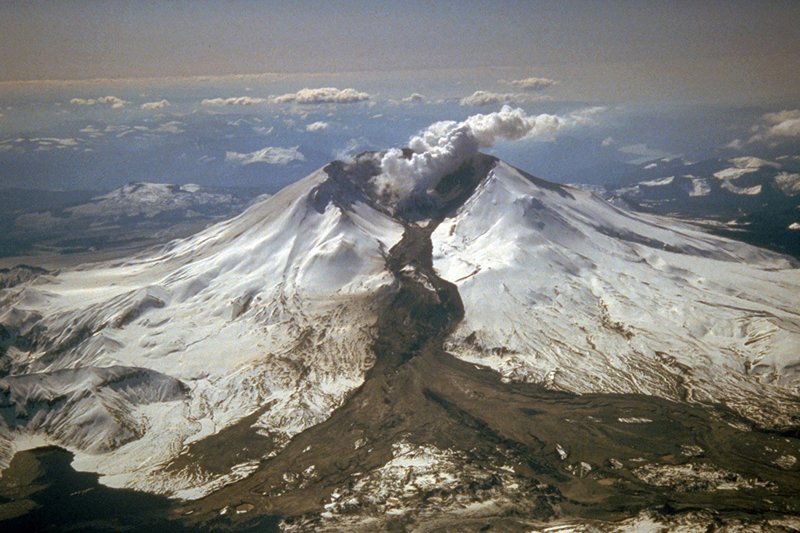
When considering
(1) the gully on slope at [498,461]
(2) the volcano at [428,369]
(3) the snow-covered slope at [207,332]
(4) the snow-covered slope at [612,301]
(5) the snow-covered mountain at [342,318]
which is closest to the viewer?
(1) the gully on slope at [498,461]

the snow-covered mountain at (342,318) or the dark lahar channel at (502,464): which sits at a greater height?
the snow-covered mountain at (342,318)

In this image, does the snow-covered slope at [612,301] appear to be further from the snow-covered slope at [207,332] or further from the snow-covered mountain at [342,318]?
the snow-covered slope at [207,332]

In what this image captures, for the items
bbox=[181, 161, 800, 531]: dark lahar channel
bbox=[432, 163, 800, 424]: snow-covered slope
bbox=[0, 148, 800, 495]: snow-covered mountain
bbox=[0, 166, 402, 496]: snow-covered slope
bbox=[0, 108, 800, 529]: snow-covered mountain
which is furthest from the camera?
bbox=[432, 163, 800, 424]: snow-covered slope

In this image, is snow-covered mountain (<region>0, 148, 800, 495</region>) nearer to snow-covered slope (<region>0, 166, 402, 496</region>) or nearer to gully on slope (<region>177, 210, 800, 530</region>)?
snow-covered slope (<region>0, 166, 402, 496</region>)

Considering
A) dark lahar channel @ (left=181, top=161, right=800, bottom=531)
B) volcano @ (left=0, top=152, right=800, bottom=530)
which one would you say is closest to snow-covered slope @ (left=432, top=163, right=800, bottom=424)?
volcano @ (left=0, top=152, right=800, bottom=530)

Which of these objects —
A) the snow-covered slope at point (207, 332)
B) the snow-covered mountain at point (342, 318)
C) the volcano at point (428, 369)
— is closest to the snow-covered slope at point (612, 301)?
the snow-covered mountain at point (342, 318)

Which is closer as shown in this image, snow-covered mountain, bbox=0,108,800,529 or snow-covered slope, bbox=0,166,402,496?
snow-covered mountain, bbox=0,108,800,529

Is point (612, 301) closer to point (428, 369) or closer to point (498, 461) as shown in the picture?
point (428, 369)
